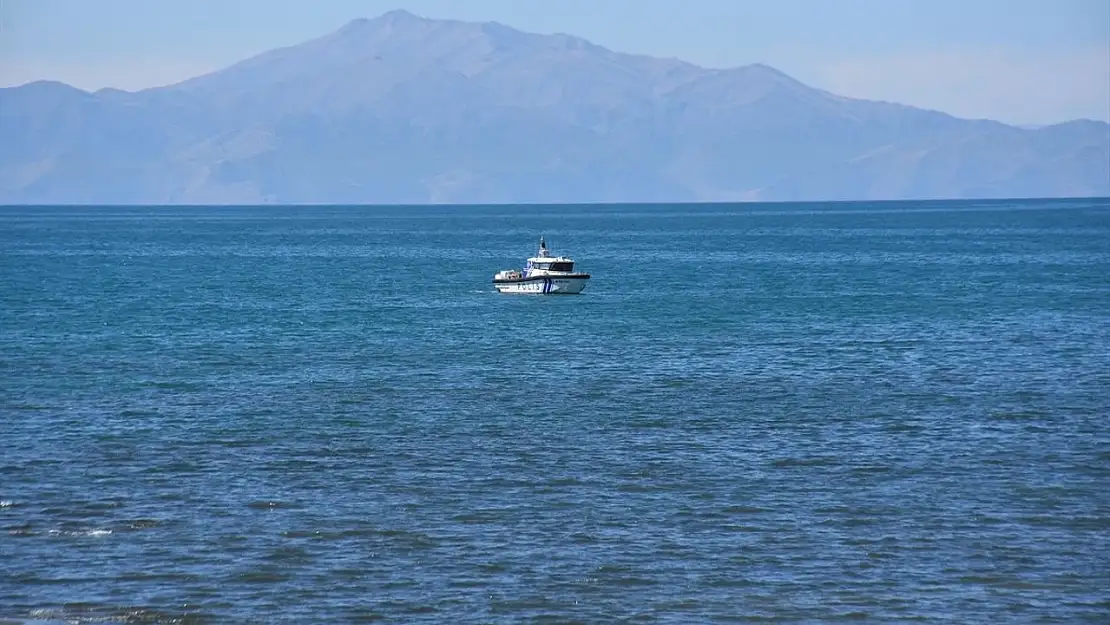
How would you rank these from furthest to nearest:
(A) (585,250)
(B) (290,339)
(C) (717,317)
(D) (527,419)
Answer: (A) (585,250)
(C) (717,317)
(B) (290,339)
(D) (527,419)

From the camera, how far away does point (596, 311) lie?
3270 inches

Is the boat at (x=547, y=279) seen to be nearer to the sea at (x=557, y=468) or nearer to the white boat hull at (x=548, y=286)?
the white boat hull at (x=548, y=286)

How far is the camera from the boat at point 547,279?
3706 inches

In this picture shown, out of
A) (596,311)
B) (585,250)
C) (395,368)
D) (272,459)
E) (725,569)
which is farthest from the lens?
(585,250)

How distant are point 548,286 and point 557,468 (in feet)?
189

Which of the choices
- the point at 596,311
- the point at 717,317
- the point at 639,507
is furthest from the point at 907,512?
the point at 596,311

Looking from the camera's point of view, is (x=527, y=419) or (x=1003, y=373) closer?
(x=527, y=419)

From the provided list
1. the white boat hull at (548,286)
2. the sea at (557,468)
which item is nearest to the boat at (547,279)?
the white boat hull at (548,286)

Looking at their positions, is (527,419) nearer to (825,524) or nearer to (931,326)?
(825,524)

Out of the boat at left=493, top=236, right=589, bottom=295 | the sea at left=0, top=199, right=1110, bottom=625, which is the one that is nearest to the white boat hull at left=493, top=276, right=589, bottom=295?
the boat at left=493, top=236, right=589, bottom=295

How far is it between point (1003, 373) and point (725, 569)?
90.8ft

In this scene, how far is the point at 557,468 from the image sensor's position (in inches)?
1454

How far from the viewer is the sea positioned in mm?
27078

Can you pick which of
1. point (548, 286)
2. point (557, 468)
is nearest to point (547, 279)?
point (548, 286)
